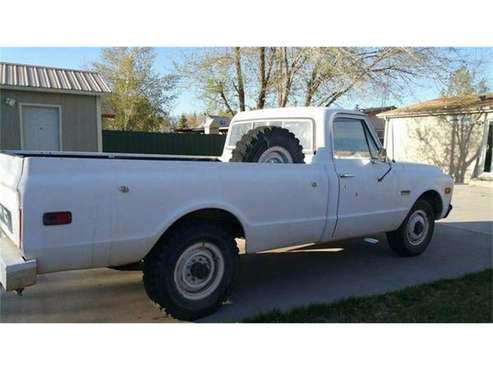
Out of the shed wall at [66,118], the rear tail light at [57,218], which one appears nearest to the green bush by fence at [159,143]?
the shed wall at [66,118]

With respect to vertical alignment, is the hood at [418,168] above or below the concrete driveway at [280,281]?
above

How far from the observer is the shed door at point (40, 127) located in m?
11.7

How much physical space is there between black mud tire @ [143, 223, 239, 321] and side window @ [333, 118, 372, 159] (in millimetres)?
1860

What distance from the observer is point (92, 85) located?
12.5m

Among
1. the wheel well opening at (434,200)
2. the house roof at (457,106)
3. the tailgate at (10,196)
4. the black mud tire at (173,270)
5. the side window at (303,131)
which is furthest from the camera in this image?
the house roof at (457,106)

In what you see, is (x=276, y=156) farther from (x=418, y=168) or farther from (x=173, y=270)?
(x=418, y=168)

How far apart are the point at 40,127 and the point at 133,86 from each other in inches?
664

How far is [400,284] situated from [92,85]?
35.9 feet

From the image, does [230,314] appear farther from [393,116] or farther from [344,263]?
[393,116]

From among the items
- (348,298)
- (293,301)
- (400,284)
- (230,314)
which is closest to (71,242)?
(230,314)

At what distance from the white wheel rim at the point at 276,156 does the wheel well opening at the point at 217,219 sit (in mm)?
819

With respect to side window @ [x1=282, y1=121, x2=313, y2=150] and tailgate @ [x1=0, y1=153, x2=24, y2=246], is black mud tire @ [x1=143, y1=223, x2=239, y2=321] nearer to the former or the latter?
tailgate @ [x1=0, y1=153, x2=24, y2=246]

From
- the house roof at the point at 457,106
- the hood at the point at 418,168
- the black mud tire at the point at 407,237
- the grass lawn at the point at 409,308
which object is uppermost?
the house roof at the point at 457,106

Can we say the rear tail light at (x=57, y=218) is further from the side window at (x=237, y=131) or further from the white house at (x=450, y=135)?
the white house at (x=450, y=135)
